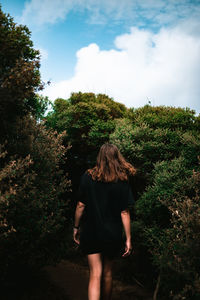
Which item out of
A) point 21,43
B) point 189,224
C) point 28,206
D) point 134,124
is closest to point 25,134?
point 28,206

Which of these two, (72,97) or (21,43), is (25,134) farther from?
(72,97)

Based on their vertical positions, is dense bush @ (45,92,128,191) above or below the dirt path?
above

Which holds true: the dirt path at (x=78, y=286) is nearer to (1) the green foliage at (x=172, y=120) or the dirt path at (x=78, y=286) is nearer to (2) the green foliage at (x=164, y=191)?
(2) the green foliage at (x=164, y=191)

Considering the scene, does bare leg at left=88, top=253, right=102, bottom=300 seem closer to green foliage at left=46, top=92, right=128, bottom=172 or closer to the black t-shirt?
the black t-shirt

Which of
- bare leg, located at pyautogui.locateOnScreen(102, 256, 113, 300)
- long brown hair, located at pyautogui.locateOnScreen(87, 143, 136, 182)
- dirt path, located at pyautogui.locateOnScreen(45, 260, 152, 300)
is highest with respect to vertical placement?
long brown hair, located at pyautogui.locateOnScreen(87, 143, 136, 182)

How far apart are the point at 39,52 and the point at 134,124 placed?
4125 millimetres

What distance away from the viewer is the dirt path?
5582mm

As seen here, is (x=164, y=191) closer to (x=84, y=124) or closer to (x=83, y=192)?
(x=83, y=192)

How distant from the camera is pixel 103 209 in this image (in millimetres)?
3229

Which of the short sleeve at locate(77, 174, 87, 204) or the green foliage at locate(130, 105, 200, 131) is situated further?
the green foliage at locate(130, 105, 200, 131)

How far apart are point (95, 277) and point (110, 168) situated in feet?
4.62

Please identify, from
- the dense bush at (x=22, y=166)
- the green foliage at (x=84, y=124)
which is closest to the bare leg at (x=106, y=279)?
the dense bush at (x=22, y=166)

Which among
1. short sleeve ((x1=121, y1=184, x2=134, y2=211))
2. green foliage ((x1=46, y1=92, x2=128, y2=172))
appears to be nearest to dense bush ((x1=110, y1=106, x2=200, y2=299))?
short sleeve ((x1=121, y1=184, x2=134, y2=211))

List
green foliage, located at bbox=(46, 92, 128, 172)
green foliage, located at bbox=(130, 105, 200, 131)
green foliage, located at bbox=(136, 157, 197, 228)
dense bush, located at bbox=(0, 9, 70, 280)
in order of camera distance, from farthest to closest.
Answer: green foliage, located at bbox=(46, 92, 128, 172), green foliage, located at bbox=(130, 105, 200, 131), green foliage, located at bbox=(136, 157, 197, 228), dense bush, located at bbox=(0, 9, 70, 280)
